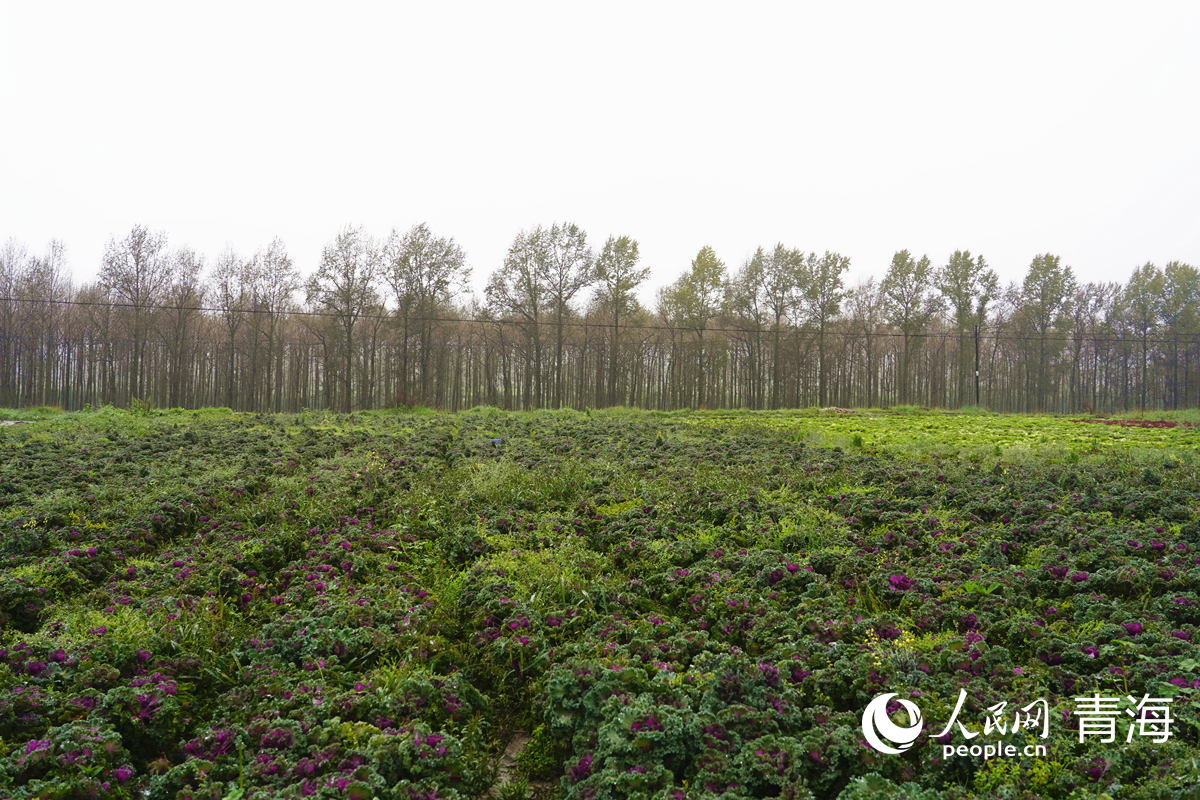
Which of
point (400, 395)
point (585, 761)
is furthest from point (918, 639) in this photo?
point (400, 395)

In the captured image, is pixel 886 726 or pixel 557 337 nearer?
pixel 886 726

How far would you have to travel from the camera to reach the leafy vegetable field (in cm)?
238

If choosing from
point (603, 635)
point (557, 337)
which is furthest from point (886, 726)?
point (557, 337)

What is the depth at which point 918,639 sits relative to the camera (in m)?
3.21

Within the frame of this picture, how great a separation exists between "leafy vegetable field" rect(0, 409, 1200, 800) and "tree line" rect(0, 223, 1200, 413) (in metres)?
22.6

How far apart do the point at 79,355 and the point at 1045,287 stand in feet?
200

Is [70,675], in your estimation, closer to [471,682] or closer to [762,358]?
[471,682]

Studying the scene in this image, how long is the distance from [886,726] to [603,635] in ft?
5.08

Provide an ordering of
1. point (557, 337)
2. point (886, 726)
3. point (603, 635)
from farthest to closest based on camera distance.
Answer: point (557, 337), point (603, 635), point (886, 726)

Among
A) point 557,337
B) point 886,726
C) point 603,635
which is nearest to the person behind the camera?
point 886,726

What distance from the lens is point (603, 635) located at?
11.4 ft

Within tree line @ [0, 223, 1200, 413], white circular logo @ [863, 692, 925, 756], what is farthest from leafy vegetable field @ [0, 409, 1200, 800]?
tree line @ [0, 223, 1200, 413]

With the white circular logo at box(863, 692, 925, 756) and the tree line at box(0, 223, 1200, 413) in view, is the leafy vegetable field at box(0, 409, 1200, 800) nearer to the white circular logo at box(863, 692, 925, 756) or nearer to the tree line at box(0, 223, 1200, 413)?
the white circular logo at box(863, 692, 925, 756)

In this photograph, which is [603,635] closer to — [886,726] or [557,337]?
[886,726]
